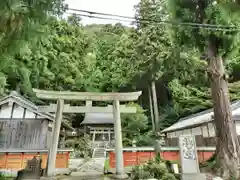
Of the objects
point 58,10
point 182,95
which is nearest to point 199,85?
point 182,95

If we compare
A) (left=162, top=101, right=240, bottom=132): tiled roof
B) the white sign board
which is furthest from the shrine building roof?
the white sign board

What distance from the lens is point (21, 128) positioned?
11.8 metres

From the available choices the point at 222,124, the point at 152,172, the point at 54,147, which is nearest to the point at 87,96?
the point at 54,147

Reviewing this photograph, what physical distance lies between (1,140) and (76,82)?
12.9m

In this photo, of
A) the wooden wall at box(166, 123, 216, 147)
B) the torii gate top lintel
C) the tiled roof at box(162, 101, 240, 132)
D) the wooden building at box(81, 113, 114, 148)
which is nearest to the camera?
the torii gate top lintel

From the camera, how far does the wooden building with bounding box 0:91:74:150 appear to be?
11586mm

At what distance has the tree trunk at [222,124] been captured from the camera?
630cm

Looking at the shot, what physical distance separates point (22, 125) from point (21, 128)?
178mm

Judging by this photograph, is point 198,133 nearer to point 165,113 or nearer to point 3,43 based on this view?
point 165,113

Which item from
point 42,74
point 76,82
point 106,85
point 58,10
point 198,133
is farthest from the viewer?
point 106,85

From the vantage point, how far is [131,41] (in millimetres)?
21969

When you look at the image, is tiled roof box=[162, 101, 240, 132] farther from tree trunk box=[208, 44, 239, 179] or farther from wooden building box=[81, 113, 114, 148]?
wooden building box=[81, 113, 114, 148]

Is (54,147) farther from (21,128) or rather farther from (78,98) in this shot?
(21,128)

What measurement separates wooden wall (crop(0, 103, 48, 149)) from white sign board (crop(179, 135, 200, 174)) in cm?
806
